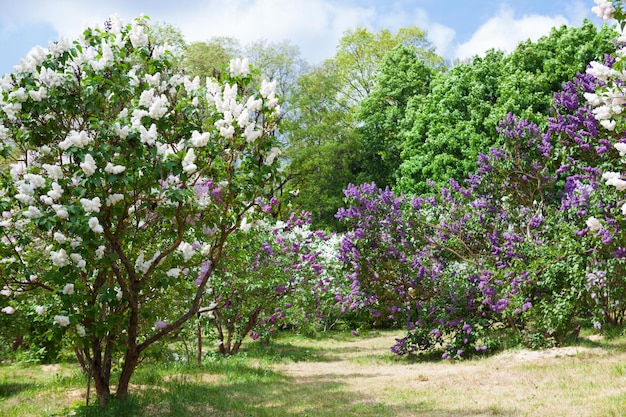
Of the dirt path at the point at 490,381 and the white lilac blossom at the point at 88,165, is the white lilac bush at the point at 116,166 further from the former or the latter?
the dirt path at the point at 490,381

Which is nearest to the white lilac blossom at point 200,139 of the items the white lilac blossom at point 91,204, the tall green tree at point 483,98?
the white lilac blossom at point 91,204

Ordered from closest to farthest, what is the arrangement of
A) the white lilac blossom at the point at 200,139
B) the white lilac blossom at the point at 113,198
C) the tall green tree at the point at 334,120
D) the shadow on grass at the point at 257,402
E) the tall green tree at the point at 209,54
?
the white lilac blossom at the point at 200,139, the white lilac blossom at the point at 113,198, the shadow on grass at the point at 257,402, the tall green tree at the point at 334,120, the tall green tree at the point at 209,54

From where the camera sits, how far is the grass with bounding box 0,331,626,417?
294 inches

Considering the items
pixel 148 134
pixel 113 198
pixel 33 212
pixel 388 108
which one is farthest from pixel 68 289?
pixel 388 108

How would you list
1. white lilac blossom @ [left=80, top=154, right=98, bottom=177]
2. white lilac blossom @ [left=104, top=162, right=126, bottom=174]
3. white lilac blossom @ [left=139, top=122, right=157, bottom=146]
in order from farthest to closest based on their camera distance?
white lilac blossom @ [left=139, top=122, right=157, bottom=146]
white lilac blossom @ [left=104, top=162, right=126, bottom=174]
white lilac blossom @ [left=80, top=154, right=98, bottom=177]

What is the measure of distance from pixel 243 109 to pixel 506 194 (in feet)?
30.5

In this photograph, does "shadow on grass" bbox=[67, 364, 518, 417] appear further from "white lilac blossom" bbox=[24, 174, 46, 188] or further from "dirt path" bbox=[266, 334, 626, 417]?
"white lilac blossom" bbox=[24, 174, 46, 188]

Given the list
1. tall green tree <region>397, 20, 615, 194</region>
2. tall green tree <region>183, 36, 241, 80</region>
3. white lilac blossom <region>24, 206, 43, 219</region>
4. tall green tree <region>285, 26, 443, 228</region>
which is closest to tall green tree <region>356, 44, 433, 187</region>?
tall green tree <region>285, 26, 443, 228</region>

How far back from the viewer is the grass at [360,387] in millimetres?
7465

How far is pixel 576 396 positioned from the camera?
7562 mm

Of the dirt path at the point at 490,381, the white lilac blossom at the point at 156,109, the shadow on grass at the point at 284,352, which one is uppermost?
the white lilac blossom at the point at 156,109

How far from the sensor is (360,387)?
1005cm

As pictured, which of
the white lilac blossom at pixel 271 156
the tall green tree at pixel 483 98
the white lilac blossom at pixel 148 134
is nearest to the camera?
the white lilac blossom at pixel 148 134

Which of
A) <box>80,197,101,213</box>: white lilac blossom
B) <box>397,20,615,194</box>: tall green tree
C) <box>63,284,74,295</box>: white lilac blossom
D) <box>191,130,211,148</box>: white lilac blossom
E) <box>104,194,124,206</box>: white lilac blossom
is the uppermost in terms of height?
<box>397,20,615,194</box>: tall green tree
